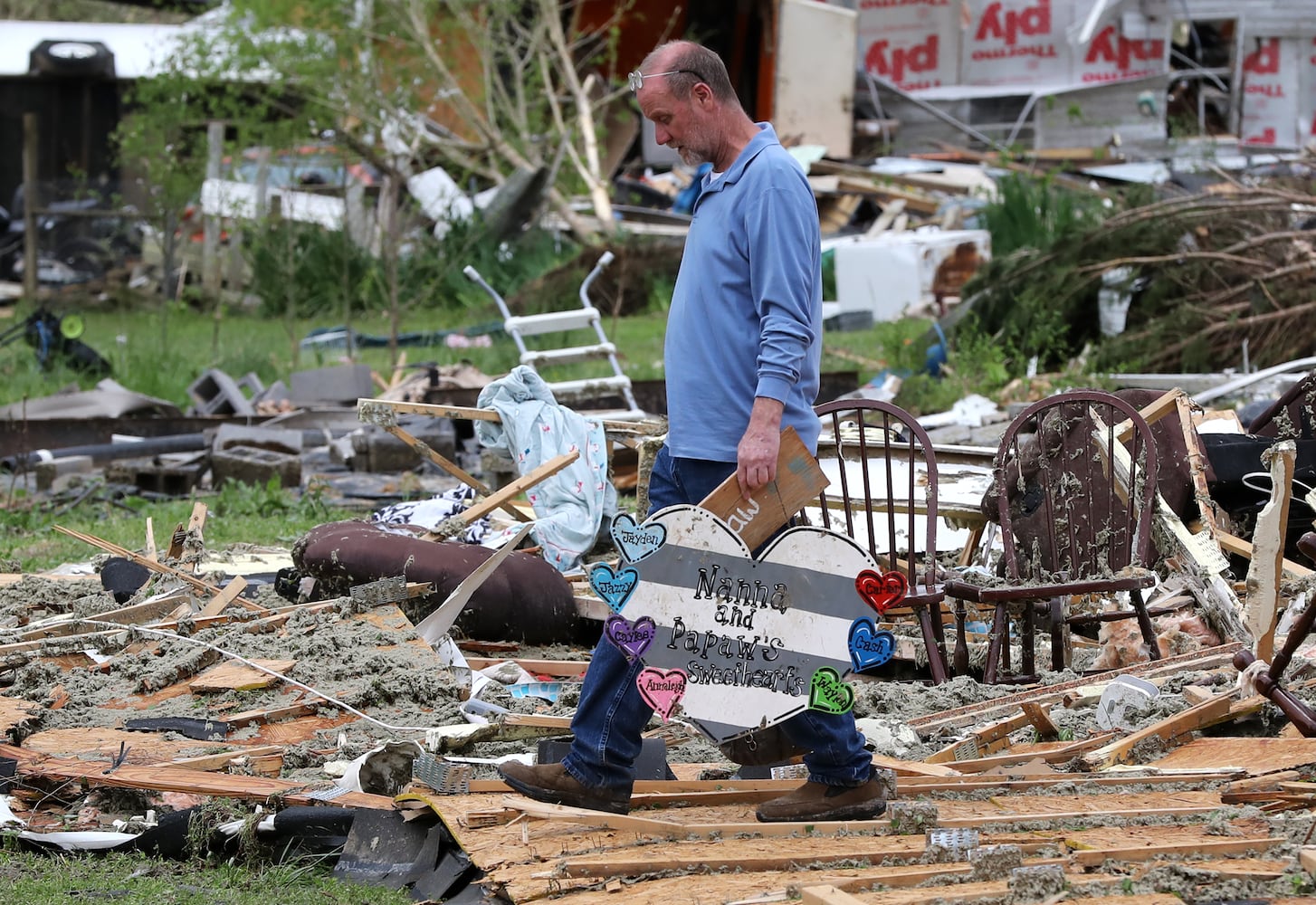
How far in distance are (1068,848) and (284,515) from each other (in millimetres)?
6470

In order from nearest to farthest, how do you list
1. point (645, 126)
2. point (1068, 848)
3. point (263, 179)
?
1. point (1068, 848)
2. point (263, 179)
3. point (645, 126)

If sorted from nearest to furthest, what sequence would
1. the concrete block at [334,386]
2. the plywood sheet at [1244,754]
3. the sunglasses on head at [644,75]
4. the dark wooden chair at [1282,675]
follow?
1. the sunglasses on head at [644,75]
2. the dark wooden chair at [1282,675]
3. the plywood sheet at [1244,754]
4. the concrete block at [334,386]

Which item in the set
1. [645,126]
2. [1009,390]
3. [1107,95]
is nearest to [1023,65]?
[1107,95]

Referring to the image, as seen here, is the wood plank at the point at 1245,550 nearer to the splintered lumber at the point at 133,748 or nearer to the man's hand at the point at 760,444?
the man's hand at the point at 760,444

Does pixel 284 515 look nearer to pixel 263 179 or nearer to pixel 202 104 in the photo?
pixel 263 179

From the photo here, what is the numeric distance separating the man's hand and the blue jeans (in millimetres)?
111

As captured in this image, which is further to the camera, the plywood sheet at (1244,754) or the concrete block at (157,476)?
the concrete block at (157,476)

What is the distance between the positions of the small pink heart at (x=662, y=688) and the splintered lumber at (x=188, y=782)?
87cm

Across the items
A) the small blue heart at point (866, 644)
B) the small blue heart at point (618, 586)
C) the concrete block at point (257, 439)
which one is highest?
the small blue heart at point (618, 586)

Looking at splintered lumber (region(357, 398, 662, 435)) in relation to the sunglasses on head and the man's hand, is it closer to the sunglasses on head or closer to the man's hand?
the sunglasses on head

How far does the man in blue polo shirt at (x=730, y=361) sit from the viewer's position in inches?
153

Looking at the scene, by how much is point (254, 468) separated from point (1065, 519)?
5659mm

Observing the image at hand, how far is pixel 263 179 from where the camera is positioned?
18.0m

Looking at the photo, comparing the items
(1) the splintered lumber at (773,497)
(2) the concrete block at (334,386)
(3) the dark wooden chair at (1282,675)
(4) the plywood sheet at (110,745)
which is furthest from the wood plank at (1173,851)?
(2) the concrete block at (334,386)
